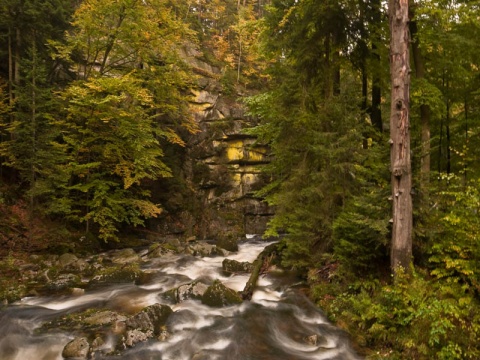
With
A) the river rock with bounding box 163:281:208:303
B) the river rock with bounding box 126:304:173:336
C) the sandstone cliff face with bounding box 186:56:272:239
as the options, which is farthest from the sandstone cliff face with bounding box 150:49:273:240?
the river rock with bounding box 126:304:173:336

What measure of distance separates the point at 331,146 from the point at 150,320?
6798mm

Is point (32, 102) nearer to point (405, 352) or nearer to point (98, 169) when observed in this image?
point (98, 169)

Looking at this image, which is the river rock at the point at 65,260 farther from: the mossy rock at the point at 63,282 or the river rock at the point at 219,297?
the river rock at the point at 219,297

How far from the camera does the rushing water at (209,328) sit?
21.7 feet

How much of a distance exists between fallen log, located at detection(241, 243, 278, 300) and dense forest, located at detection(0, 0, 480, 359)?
3.63ft

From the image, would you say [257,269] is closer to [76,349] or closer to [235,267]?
[235,267]

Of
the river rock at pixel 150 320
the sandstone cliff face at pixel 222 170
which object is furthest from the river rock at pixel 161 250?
the river rock at pixel 150 320

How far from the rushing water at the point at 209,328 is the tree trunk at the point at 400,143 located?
248 cm

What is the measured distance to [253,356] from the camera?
6.52 meters

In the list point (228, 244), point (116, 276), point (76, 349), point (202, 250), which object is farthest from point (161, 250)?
point (76, 349)

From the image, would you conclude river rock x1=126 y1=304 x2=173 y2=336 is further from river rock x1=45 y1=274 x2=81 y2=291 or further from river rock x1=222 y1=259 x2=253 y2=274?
river rock x1=222 y1=259 x2=253 y2=274

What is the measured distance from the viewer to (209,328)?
766 cm

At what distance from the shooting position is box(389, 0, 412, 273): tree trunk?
7.04 metres

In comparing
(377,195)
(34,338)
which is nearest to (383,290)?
(377,195)
